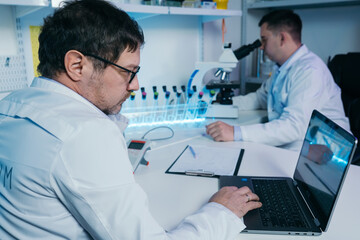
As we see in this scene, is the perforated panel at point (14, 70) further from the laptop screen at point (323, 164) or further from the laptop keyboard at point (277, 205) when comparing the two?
the laptop screen at point (323, 164)

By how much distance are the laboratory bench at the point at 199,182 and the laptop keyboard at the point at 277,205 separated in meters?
0.05

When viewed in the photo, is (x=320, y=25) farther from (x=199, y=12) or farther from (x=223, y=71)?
(x=199, y=12)

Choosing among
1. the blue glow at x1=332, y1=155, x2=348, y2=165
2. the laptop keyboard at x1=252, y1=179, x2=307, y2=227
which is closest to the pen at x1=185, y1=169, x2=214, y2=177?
the laptop keyboard at x1=252, y1=179, x2=307, y2=227

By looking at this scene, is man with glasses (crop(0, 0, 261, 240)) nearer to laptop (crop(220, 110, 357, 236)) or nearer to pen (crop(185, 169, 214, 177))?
laptop (crop(220, 110, 357, 236))

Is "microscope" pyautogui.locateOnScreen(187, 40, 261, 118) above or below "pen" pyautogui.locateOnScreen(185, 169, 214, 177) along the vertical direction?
above

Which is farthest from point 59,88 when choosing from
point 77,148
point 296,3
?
point 296,3

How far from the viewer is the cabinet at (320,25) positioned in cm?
254

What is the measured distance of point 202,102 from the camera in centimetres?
184

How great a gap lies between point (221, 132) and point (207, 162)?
0.31m

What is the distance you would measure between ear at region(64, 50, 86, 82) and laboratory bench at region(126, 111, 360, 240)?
1.47ft

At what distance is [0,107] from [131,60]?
1.09 ft

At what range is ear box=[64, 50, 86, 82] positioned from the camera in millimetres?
720

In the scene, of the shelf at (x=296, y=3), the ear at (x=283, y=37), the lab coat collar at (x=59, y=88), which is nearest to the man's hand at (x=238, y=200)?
the lab coat collar at (x=59, y=88)

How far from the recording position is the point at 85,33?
2.35 feet
